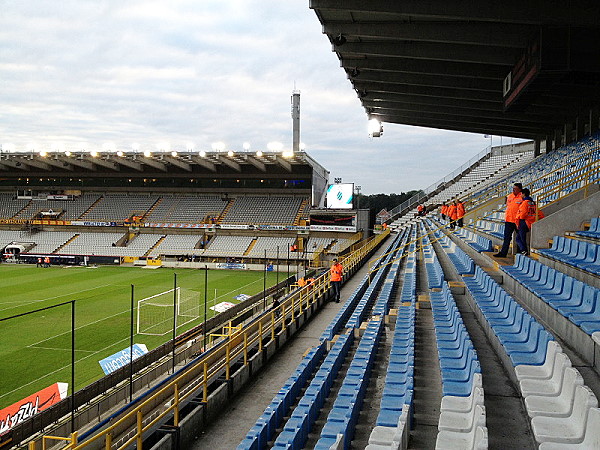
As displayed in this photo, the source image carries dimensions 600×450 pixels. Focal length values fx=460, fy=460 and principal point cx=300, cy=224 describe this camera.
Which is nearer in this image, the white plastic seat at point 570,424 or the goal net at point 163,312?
the white plastic seat at point 570,424

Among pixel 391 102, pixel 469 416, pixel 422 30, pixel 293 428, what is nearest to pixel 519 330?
pixel 469 416

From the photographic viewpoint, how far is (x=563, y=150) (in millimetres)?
20875

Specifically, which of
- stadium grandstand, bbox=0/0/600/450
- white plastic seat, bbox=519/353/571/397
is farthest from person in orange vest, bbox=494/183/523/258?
white plastic seat, bbox=519/353/571/397

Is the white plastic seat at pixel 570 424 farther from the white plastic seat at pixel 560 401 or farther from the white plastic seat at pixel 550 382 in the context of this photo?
the white plastic seat at pixel 550 382

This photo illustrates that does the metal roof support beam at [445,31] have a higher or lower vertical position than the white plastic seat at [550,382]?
higher

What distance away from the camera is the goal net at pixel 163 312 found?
15.5m

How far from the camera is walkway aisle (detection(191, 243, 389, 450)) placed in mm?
5699

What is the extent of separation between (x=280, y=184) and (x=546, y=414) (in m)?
39.3

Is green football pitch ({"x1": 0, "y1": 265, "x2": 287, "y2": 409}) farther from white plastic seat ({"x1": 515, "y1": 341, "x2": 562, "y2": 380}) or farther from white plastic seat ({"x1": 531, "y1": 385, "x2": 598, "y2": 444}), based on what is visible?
white plastic seat ({"x1": 531, "y1": 385, "x2": 598, "y2": 444})

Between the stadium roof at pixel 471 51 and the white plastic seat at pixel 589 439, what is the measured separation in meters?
9.31

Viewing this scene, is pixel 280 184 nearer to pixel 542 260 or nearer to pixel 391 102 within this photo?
pixel 391 102

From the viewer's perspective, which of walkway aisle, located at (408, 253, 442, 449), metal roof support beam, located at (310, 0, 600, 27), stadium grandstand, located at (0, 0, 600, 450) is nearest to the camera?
stadium grandstand, located at (0, 0, 600, 450)

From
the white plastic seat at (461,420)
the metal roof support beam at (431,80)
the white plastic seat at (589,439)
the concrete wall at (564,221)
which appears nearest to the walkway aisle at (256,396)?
the white plastic seat at (461,420)

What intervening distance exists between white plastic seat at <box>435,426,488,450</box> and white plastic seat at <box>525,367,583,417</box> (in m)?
0.39
